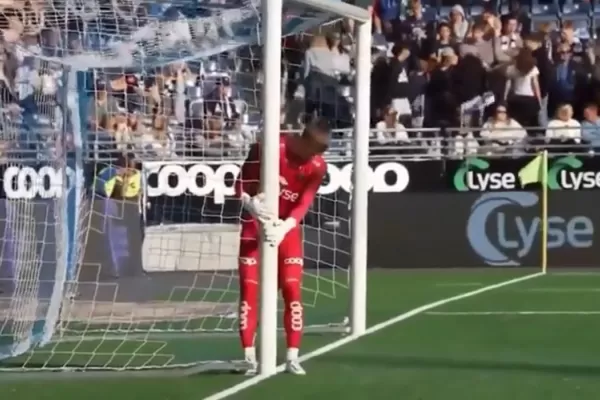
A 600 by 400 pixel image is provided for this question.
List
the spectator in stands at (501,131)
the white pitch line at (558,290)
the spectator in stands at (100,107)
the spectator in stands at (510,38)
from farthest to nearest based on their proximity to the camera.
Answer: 1. the spectator in stands at (510,38)
2. the spectator in stands at (501,131)
3. the white pitch line at (558,290)
4. the spectator in stands at (100,107)

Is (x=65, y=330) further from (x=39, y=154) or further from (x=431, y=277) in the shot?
(x=431, y=277)

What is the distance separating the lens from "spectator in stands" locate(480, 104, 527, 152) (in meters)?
18.7

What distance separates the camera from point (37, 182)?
13.2 m

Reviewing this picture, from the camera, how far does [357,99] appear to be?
11008 millimetres

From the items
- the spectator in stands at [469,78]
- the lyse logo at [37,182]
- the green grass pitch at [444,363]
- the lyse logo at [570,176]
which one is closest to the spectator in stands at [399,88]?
the spectator in stands at [469,78]

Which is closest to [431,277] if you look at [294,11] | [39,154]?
[39,154]

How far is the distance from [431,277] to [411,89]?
4019mm

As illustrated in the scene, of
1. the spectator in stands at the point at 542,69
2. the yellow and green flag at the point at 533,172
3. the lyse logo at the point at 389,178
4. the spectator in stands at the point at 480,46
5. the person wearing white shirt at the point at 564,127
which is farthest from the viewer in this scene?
the spectator in stands at the point at 480,46

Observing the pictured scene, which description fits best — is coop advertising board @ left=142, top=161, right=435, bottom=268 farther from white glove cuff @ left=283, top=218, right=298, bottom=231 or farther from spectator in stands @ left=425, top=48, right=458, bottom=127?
white glove cuff @ left=283, top=218, right=298, bottom=231

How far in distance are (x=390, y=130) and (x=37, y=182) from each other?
670cm

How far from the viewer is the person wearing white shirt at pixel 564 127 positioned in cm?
1848

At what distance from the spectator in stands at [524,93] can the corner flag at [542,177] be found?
174 centimetres

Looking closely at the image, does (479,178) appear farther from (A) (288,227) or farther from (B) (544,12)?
(A) (288,227)

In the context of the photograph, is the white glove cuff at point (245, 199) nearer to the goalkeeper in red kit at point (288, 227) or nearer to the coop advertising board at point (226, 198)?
the goalkeeper in red kit at point (288, 227)
